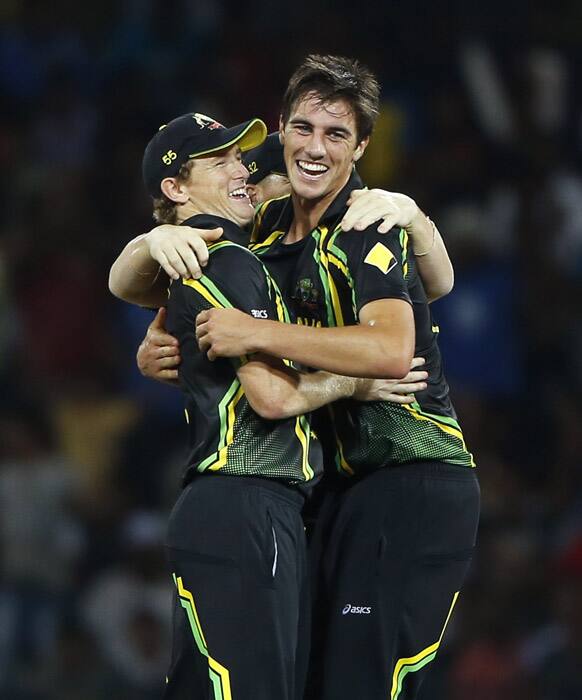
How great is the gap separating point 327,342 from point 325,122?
0.69m

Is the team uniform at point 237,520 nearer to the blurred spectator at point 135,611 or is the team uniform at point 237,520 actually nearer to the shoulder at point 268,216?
the shoulder at point 268,216

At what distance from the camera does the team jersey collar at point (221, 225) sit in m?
3.66

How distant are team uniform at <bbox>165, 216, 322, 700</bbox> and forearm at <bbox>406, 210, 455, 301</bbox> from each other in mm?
452

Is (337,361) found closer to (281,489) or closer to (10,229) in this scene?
(281,489)

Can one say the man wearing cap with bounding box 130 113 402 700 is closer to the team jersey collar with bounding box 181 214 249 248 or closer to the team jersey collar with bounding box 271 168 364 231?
the team jersey collar with bounding box 181 214 249 248

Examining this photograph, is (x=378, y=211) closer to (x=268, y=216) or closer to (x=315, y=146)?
(x=315, y=146)

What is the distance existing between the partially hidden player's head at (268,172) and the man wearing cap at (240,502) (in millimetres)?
677

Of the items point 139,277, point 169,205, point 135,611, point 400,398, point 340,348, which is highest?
point 169,205

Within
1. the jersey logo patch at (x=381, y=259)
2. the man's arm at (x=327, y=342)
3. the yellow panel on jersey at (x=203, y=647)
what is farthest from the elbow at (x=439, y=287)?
the yellow panel on jersey at (x=203, y=647)

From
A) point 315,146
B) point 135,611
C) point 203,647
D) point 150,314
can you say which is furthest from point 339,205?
point 150,314

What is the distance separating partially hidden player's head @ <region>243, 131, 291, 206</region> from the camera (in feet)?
14.3

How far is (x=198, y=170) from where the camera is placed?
3.77 meters

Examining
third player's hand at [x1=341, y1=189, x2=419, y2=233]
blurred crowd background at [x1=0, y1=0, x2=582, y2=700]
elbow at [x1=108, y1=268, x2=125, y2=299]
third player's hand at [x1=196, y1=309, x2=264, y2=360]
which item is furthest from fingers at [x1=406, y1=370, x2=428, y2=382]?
blurred crowd background at [x1=0, y1=0, x2=582, y2=700]

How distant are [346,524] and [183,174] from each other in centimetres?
107
